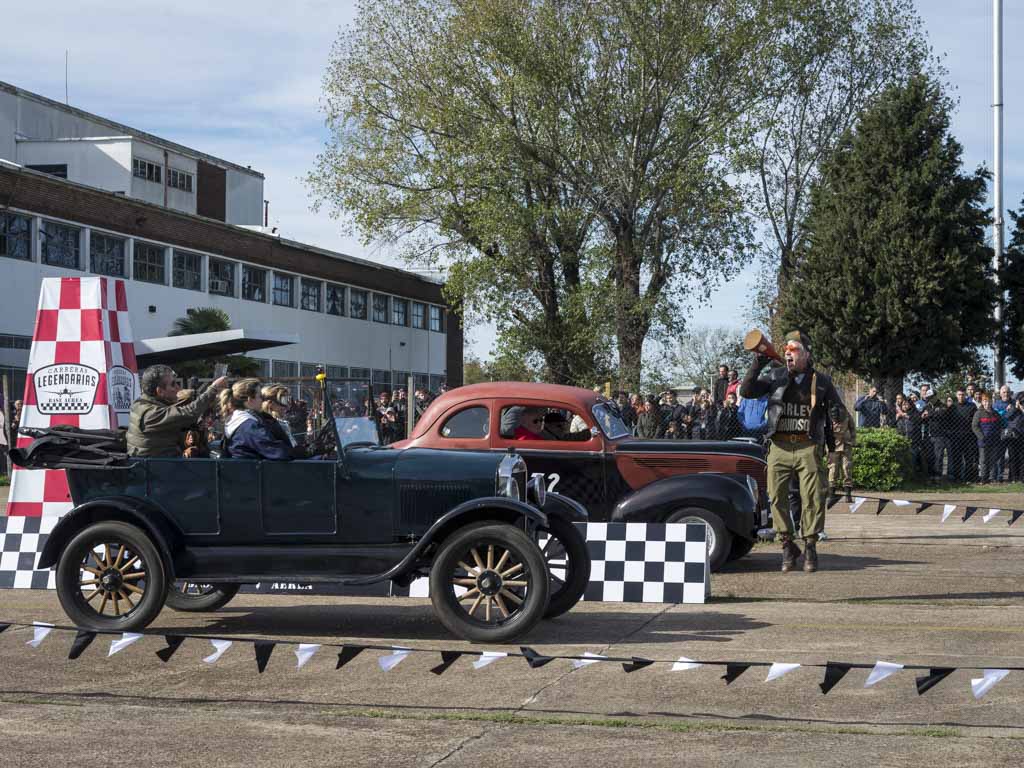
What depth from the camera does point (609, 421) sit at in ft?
40.4

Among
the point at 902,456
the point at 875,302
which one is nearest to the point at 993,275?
the point at 875,302

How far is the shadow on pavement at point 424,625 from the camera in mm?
8102

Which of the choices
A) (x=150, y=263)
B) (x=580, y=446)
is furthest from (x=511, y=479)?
(x=150, y=263)

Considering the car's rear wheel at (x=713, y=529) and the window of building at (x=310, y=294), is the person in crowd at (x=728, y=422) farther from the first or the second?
the window of building at (x=310, y=294)

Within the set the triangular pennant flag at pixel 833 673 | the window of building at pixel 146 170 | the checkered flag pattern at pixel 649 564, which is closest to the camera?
the triangular pennant flag at pixel 833 673

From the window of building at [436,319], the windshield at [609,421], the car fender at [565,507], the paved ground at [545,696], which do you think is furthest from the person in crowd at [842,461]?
the window of building at [436,319]

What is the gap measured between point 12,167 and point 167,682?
31531 mm

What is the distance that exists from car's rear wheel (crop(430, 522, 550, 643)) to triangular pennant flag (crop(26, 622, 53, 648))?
2237mm

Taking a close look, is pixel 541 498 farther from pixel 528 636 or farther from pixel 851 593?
pixel 851 593

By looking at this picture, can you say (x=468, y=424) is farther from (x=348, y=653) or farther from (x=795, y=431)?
(x=348, y=653)

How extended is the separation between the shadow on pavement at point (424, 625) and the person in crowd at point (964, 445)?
47.6 feet

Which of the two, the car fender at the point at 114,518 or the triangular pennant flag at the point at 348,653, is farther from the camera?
the car fender at the point at 114,518

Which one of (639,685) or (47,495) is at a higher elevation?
(47,495)

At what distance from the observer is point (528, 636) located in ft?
26.4
